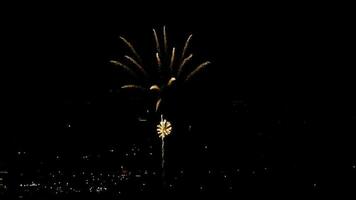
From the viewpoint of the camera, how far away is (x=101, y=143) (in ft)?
291

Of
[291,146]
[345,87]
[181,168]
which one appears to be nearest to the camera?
[181,168]

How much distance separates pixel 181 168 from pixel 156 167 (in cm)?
616

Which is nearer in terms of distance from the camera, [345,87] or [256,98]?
[345,87]

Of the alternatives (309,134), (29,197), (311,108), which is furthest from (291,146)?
(29,197)

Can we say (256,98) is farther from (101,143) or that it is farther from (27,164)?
(27,164)

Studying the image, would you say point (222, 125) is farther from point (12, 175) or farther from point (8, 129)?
point (12, 175)

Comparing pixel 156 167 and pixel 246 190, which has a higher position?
pixel 156 167

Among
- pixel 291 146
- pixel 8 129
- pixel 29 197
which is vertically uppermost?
pixel 8 129

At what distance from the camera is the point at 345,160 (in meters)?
59.9

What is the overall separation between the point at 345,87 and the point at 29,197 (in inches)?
2106

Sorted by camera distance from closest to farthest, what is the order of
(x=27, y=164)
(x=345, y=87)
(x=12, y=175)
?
(x=12, y=175)
(x=27, y=164)
(x=345, y=87)

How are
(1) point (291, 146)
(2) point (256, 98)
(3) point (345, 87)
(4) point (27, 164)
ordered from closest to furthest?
(4) point (27, 164)
(1) point (291, 146)
(3) point (345, 87)
(2) point (256, 98)

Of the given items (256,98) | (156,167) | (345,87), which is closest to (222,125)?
(256,98)

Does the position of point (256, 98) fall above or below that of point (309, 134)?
above
